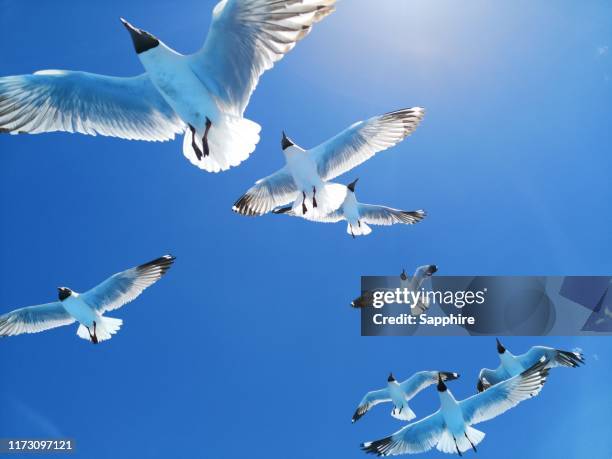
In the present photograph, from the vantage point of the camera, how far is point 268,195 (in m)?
5.30

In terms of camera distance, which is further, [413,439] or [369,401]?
[369,401]

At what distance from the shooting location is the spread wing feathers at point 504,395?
4.99 m

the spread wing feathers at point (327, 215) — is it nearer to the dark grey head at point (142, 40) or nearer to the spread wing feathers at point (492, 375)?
the spread wing feathers at point (492, 375)

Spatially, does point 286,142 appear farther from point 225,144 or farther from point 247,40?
point 247,40

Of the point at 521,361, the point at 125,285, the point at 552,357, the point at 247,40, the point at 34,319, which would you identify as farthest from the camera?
the point at 521,361

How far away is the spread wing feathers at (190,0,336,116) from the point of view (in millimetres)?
2820

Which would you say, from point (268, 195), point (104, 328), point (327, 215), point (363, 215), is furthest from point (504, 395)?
point (104, 328)

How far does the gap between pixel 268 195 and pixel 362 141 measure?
841 mm

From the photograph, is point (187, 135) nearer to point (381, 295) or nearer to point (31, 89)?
point (31, 89)

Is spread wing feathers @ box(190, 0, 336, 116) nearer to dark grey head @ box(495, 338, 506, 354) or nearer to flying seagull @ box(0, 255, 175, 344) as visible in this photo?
flying seagull @ box(0, 255, 175, 344)

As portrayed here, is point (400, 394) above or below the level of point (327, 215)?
below

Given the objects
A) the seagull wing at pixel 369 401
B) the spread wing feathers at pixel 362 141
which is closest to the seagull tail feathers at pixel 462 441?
the seagull wing at pixel 369 401

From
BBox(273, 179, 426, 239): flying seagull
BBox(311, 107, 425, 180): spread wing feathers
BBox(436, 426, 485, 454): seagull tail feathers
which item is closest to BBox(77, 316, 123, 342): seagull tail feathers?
BBox(273, 179, 426, 239): flying seagull

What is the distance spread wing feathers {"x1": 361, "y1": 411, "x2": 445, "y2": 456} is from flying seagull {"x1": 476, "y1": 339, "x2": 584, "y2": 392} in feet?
2.94
